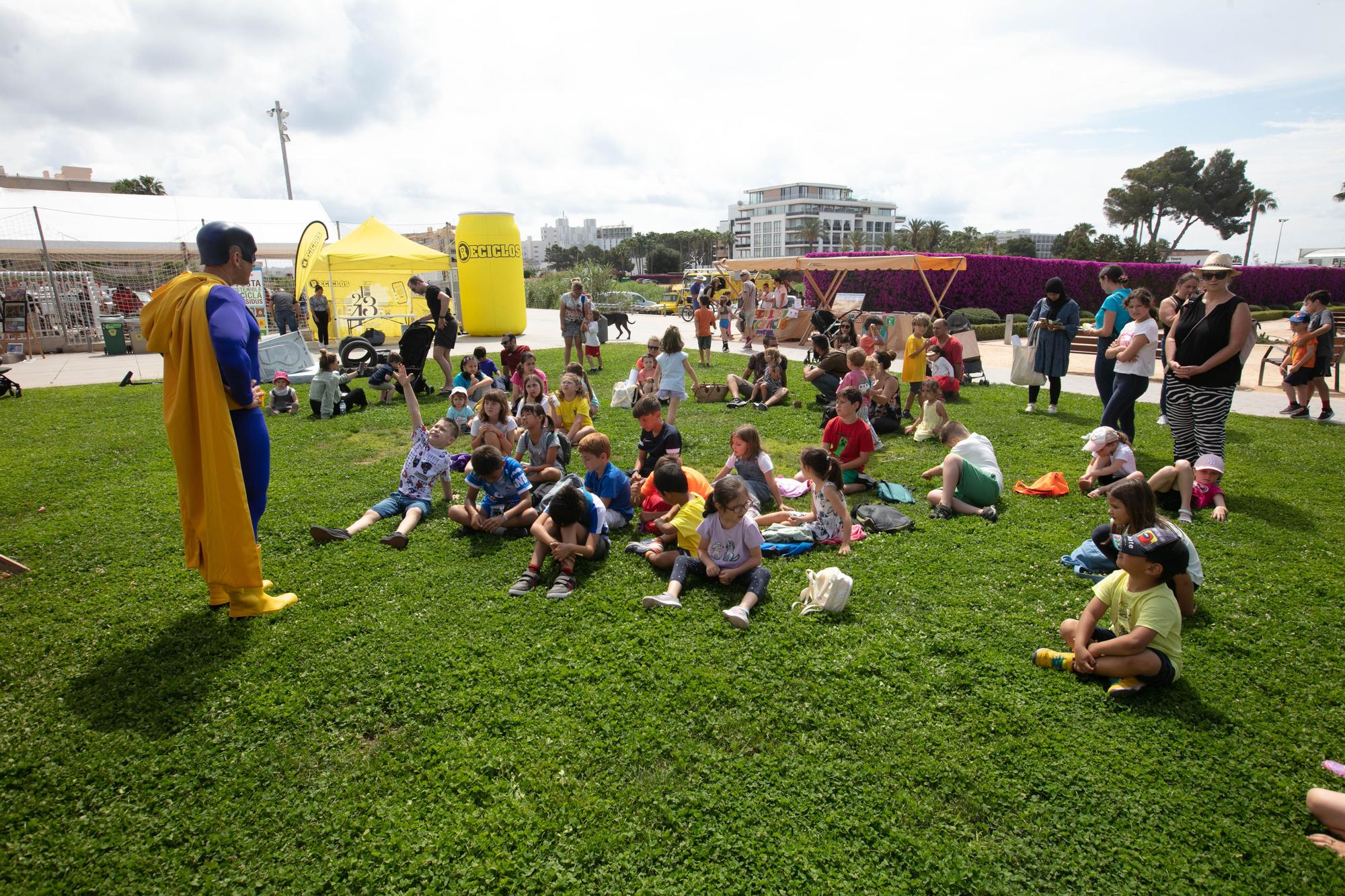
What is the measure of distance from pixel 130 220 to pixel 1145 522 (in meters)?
33.1

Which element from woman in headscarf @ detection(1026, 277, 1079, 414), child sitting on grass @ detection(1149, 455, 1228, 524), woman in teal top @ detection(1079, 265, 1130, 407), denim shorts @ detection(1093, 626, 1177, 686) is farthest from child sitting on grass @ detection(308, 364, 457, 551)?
woman in headscarf @ detection(1026, 277, 1079, 414)

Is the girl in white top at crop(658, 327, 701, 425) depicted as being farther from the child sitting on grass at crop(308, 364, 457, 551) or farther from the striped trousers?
the striped trousers

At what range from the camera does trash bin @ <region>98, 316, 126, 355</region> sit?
1844 centimetres

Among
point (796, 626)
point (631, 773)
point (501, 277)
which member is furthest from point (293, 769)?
point (501, 277)

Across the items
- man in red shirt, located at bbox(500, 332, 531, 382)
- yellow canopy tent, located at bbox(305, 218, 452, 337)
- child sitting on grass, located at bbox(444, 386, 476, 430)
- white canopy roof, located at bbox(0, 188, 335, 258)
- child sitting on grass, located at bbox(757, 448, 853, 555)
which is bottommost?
child sitting on grass, located at bbox(757, 448, 853, 555)

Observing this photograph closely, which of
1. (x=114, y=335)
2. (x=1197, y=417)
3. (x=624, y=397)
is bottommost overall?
(x=624, y=397)

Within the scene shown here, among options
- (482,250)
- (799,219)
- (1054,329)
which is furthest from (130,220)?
(799,219)

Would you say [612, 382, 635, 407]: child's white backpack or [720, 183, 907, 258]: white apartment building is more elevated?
[720, 183, 907, 258]: white apartment building

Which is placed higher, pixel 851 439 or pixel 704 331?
pixel 704 331

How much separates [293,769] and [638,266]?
416 ft

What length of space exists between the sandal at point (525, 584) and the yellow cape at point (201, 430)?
1.64 metres

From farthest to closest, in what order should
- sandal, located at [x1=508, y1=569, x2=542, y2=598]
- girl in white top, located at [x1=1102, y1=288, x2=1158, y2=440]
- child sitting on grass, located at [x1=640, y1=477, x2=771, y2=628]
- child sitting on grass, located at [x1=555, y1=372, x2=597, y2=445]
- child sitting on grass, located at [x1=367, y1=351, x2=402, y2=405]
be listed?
child sitting on grass, located at [x1=367, y1=351, x2=402, y2=405], child sitting on grass, located at [x1=555, y1=372, x2=597, y2=445], girl in white top, located at [x1=1102, y1=288, x2=1158, y2=440], sandal, located at [x1=508, y1=569, x2=542, y2=598], child sitting on grass, located at [x1=640, y1=477, x2=771, y2=628]

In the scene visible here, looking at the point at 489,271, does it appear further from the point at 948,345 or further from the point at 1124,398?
the point at 1124,398

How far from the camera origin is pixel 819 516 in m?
5.63
